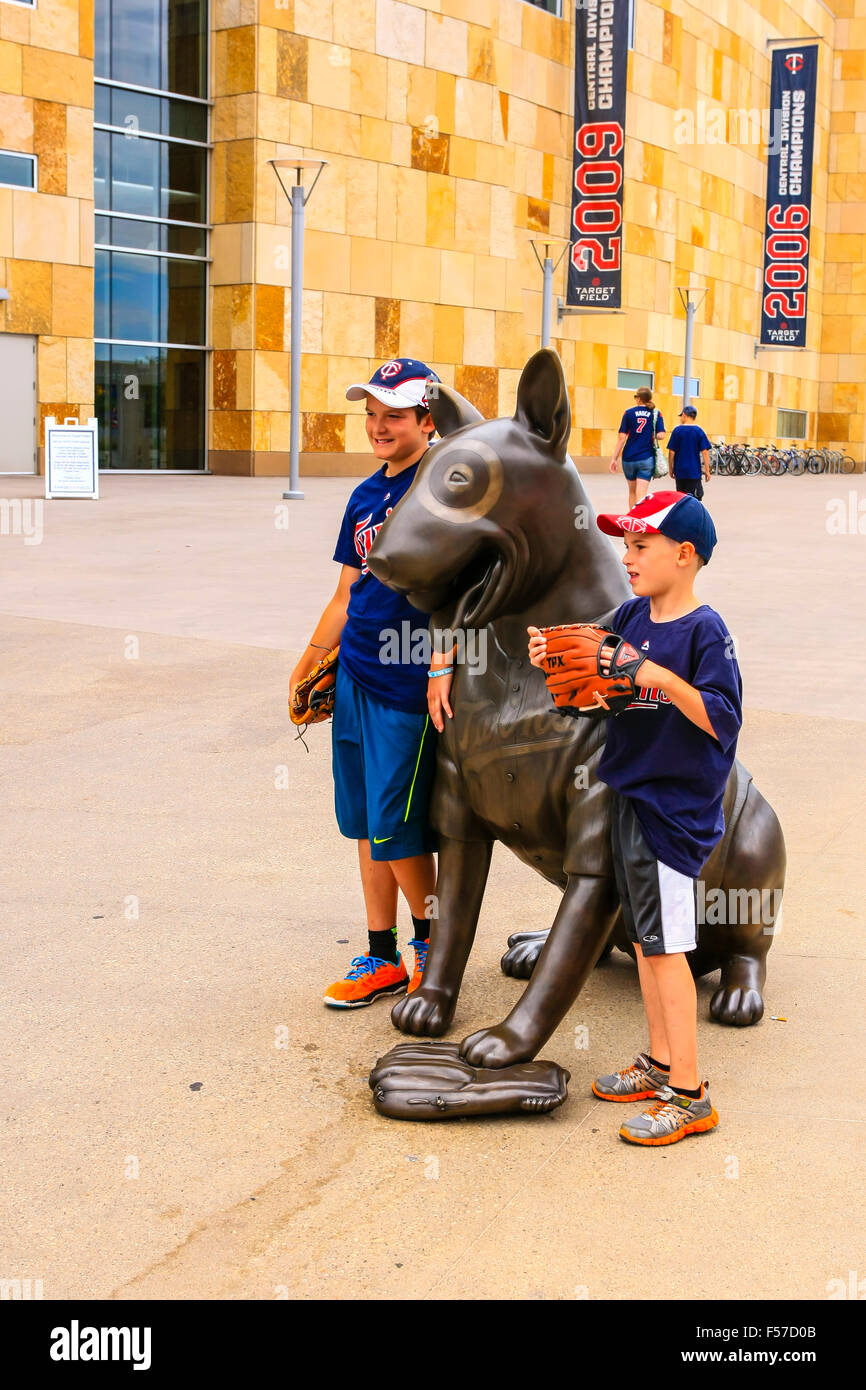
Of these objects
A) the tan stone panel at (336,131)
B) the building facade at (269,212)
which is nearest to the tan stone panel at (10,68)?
the building facade at (269,212)

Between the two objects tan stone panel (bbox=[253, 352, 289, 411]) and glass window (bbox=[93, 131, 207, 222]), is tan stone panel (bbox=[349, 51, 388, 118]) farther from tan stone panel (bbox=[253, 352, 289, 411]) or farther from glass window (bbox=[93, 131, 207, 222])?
tan stone panel (bbox=[253, 352, 289, 411])

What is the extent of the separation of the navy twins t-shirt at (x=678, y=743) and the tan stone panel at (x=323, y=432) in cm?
2311

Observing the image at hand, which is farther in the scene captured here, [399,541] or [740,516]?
[740,516]

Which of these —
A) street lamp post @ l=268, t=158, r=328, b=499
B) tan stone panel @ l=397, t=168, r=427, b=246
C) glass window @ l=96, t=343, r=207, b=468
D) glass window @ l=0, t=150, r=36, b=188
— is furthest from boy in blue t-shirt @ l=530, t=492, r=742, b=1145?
tan stone panel @ l=397, t=168, r=427, b=246

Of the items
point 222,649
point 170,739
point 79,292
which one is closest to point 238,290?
point 79,292

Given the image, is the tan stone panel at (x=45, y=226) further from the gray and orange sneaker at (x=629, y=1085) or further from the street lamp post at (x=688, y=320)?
the gray and orange sneaker at (x=629, y=1085)

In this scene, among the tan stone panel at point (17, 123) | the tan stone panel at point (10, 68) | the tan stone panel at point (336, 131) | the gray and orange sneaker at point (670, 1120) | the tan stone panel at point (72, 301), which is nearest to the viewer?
the gray and orange sneaker at point (670, 1120)

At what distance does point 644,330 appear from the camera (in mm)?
34688

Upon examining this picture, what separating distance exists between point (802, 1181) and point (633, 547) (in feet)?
4.45

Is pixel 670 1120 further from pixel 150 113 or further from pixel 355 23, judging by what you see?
pixel 355 23

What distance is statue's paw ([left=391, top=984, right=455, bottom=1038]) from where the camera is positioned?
3.59 m

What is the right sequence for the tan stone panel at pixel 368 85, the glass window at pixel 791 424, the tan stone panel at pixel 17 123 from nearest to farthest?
1. the tan stone panel at pixel 17 123
2. the tan stone panel at pixel 368 85
3. the glass window at pixel 791 424

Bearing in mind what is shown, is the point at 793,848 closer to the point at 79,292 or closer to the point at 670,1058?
the point at 670,1058

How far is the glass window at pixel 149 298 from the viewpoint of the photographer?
24.4 metres
